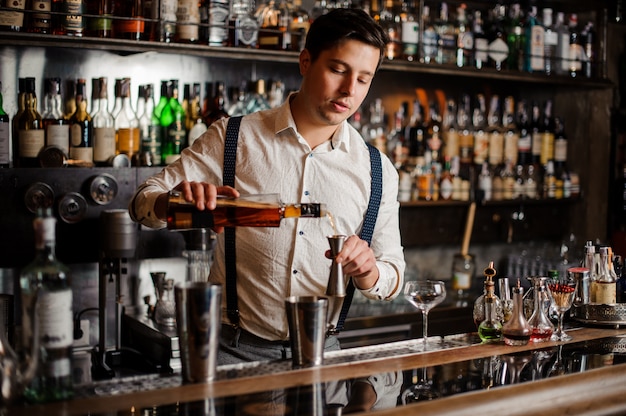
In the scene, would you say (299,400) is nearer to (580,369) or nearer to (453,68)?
(580,369)

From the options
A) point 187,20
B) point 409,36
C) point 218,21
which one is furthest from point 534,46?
point 187,20

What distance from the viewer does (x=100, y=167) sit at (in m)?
3.18

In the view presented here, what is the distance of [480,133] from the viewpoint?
4258 mm

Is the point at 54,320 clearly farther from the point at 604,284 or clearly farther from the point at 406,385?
the point at 604,284

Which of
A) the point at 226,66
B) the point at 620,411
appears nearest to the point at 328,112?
the point at 620,411

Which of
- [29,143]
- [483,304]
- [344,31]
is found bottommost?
[483,304]

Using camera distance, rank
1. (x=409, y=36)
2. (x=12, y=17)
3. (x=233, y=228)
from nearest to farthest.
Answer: (x=233, y=228), (x=12, y=17), (x=409, y=36)

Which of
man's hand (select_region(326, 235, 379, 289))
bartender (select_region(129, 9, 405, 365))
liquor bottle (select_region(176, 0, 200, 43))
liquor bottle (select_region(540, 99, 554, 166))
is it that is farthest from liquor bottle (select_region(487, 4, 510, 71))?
man's hand (select_region(326, 235, 379, 289))

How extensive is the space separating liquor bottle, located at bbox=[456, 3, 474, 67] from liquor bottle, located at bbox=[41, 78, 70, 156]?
181 centimetres

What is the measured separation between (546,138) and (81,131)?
2.40 m

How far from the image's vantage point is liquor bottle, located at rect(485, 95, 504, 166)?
4289 millimetres

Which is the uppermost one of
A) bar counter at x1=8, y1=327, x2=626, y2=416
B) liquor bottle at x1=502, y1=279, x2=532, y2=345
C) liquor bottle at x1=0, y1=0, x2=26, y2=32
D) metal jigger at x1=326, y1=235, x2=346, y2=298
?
liquor bottle at x1=0, y1=0, x2=26, y2=32

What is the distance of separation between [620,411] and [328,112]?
38.4 inches

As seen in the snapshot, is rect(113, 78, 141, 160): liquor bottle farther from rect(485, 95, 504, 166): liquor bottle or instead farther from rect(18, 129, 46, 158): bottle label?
rect(485, 95, 504, 166): liquor bottle
